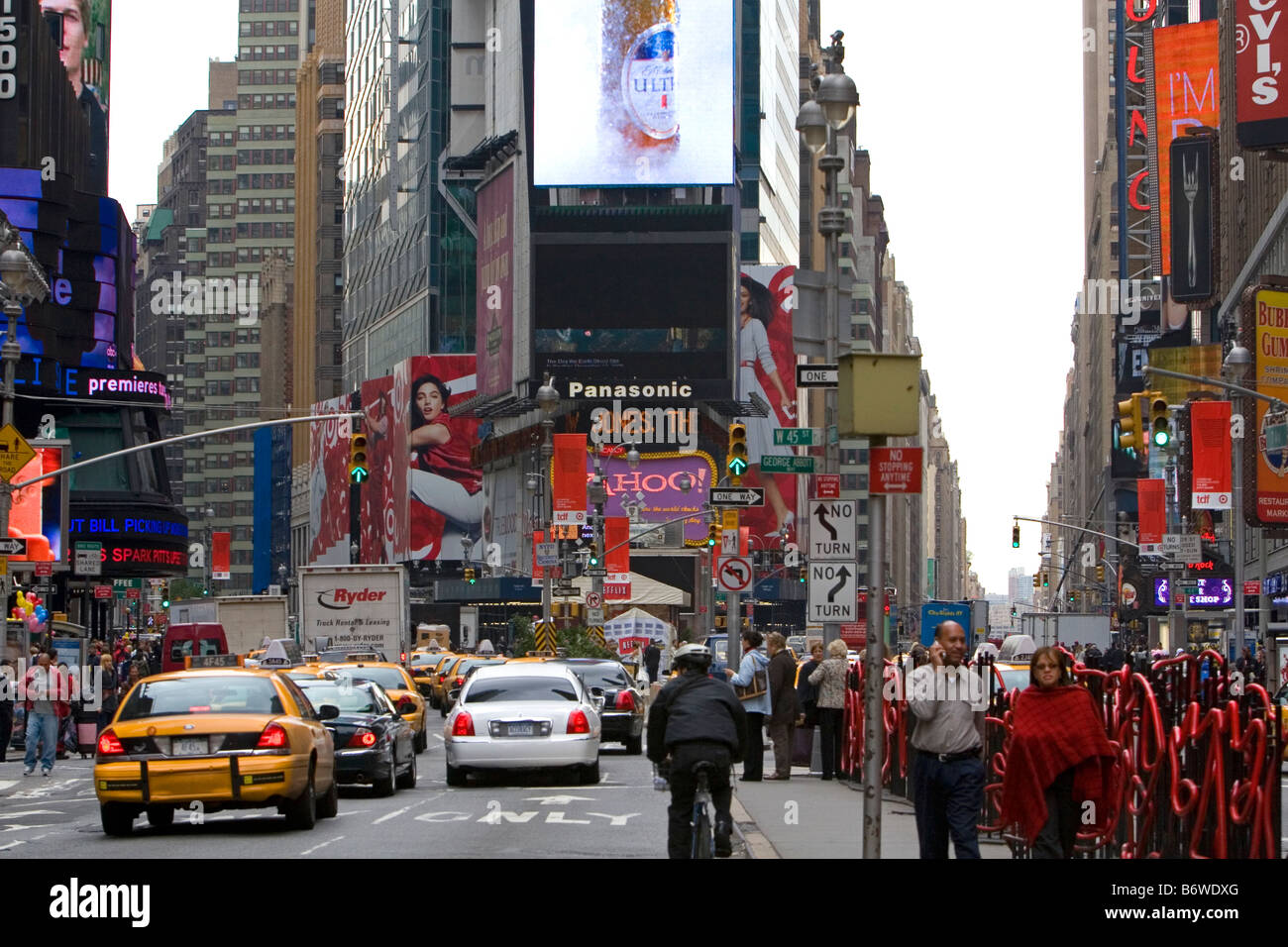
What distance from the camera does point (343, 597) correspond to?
186 ft

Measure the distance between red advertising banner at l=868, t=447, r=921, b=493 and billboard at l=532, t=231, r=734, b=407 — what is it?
100253 millimetres

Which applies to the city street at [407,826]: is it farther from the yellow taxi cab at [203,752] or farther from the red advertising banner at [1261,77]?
the red advertising banner at [1261,77]

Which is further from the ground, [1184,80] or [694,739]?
[1184,80]

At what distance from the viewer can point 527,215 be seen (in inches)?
4614

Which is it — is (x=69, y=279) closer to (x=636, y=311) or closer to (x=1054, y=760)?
(x=636, y=311)

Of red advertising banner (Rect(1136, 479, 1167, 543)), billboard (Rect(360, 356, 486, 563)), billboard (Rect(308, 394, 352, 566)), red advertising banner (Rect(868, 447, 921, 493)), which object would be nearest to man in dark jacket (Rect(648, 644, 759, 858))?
red advertising banner (Rect(868, 447, 921, 493))

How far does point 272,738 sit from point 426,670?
38.0 metres

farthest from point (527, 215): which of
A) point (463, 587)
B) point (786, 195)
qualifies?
point (786, 195)

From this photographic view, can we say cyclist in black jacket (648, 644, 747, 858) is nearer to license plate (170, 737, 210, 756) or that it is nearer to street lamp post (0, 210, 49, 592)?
license plate (170, 737, 210, 756)

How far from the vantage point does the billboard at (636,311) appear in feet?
374

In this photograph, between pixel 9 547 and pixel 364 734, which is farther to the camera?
pixel 9 547

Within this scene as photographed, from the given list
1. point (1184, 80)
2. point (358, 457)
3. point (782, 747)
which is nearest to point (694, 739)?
point (782, 747)
